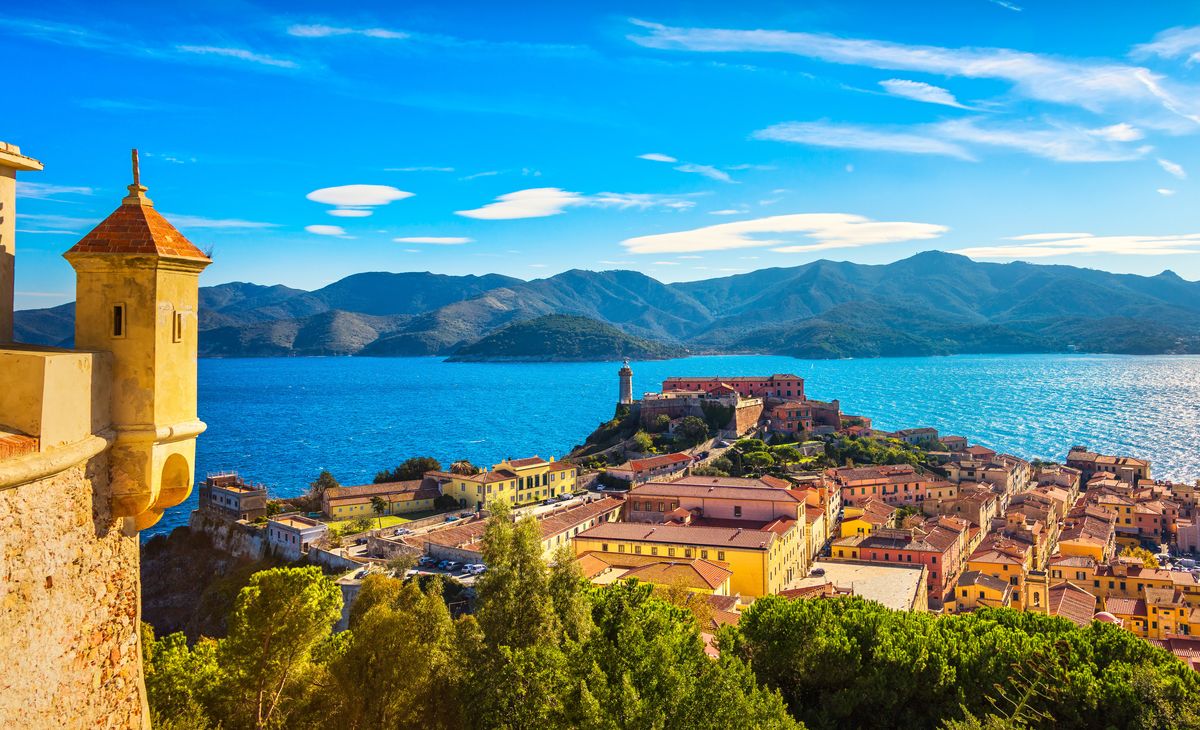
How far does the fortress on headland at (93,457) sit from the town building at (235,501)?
51.3 m

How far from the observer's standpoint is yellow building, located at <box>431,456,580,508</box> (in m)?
57.8

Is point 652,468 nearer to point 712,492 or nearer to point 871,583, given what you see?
point 712,492

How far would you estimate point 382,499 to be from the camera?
56594 millimetres

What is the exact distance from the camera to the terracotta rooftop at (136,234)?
6.98 metres

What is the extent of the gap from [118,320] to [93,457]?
51.2 inches

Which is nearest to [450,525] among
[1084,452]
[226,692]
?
[226,692]

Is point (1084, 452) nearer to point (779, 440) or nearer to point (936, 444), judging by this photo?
point (936, 444)

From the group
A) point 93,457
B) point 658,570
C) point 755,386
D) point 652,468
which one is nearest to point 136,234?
point 93,457

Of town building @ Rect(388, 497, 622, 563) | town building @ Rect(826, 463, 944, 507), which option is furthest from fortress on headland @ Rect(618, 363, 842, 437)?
town building @ Rect(388, 497, 622, 563)

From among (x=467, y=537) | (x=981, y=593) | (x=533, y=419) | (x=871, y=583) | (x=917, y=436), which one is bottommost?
(x=981, y=593)

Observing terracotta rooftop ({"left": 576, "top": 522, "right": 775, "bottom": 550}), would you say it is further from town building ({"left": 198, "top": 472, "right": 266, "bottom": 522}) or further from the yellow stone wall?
the yellow stone wall

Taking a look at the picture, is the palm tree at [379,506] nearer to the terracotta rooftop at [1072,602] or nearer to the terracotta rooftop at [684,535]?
the terracotta rooftop at [684,535]

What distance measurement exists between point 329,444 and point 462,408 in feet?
153

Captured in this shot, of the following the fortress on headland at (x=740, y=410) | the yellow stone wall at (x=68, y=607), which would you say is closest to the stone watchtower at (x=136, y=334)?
the yellow stone wall at (x=68, y=607)
